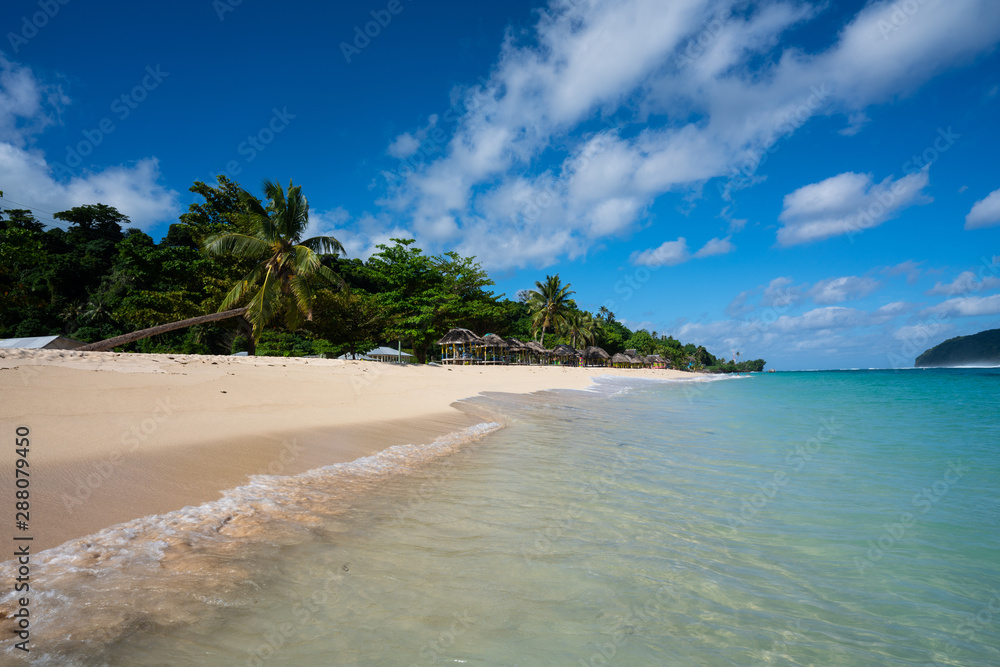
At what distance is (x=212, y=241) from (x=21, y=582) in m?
19.4

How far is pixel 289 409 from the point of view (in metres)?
7.19

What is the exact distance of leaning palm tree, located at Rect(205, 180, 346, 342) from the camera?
18.0 metres

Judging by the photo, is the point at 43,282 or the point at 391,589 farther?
the point at 43,282

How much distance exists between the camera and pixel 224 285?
2439cm

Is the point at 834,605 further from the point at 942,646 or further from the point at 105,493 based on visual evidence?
the point at 105,493

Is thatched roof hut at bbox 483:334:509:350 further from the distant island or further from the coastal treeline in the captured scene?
the distant island

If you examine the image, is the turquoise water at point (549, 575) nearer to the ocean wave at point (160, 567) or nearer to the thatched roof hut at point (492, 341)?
the ocean wave at point (160, 567)

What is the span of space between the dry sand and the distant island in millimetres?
172583

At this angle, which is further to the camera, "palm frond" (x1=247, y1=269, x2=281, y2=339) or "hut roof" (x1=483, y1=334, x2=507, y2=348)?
"hut roof" (x1=483, y1=334, x2=507, y2=348)

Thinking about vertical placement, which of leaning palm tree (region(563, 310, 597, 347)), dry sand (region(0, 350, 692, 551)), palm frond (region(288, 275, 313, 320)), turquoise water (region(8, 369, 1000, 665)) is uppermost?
leaning palm tree (region(563, 310, 597, 347))

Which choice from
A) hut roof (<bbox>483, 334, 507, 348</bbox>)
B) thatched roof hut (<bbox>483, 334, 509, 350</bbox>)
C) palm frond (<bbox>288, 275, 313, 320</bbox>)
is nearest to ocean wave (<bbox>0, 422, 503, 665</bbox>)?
palm frond (<bbox>288, 275, 313, 320</bbox>)

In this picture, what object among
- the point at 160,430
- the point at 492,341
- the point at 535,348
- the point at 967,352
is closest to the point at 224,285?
the point at 492,341

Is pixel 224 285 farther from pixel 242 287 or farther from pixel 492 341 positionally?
pixel 492 341

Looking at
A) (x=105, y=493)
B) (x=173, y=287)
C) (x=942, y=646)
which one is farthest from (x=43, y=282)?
(x=942, y=646)
